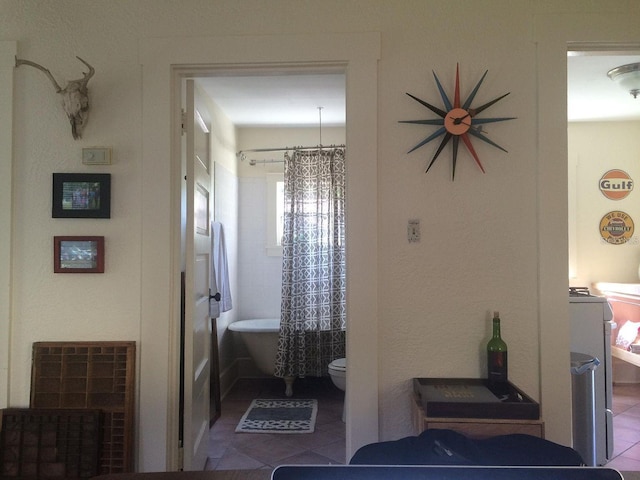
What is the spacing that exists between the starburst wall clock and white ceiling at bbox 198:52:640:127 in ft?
3.69

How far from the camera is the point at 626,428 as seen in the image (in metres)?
3.21

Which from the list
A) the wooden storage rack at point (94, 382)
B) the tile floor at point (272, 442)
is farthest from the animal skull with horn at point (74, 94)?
the tile floor at point (272, 442)

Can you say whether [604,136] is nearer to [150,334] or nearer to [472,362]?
[472,362]

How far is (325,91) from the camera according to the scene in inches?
134

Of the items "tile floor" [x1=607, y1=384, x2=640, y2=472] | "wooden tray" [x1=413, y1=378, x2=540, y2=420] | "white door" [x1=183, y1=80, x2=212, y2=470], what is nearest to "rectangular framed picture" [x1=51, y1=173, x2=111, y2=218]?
"white door" [x1=183, y1=80, x2=212, y2=470]

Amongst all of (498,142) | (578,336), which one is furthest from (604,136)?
(498,142)

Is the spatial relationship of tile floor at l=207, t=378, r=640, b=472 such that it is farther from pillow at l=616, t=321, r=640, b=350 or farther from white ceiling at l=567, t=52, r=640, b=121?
white ceiling at l=567, t=52, r=640, b=121

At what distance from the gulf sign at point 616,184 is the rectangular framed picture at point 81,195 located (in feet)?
14.1

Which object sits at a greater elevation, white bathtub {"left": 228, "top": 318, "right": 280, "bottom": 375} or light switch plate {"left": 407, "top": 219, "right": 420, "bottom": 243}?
light switch plate {"left": 407, "top": 219, "right": 420, "bottom": 243}

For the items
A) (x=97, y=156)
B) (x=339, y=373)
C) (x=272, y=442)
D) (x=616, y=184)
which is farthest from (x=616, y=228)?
(x=97, y=156)

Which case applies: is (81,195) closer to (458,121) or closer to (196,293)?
(196,293)

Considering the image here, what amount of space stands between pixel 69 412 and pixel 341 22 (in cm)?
203

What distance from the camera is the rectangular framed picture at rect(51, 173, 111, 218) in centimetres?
199

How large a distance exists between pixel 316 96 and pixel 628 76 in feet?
7.05
